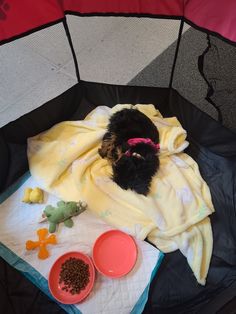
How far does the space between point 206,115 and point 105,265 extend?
0.55m

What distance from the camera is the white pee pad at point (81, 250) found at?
803mm

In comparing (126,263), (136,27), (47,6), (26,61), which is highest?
(47,6)

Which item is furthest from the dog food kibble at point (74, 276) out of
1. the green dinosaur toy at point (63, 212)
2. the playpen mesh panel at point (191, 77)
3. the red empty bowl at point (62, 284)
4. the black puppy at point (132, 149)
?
the playpen mesh panel at point (191, 77)

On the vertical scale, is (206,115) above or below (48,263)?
above

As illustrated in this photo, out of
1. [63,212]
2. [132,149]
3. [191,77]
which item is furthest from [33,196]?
[191,77]

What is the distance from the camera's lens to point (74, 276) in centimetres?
81

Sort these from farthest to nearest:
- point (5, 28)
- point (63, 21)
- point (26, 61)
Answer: point (26, 61) → point (63, 21) → point (5, 28)

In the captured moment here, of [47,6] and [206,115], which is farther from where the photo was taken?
[206,115]

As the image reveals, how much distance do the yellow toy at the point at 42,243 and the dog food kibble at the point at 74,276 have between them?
0.07 meters

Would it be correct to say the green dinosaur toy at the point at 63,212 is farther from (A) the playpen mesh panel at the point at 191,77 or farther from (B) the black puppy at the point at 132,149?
(A) the playpen mesh panel at the point at 191,77

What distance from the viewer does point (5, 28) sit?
0.80m

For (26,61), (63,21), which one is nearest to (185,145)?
(63,21)

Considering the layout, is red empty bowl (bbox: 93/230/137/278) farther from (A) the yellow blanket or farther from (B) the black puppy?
(B) the black puppy

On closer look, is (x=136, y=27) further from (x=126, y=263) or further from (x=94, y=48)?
(x=126, y=263)
